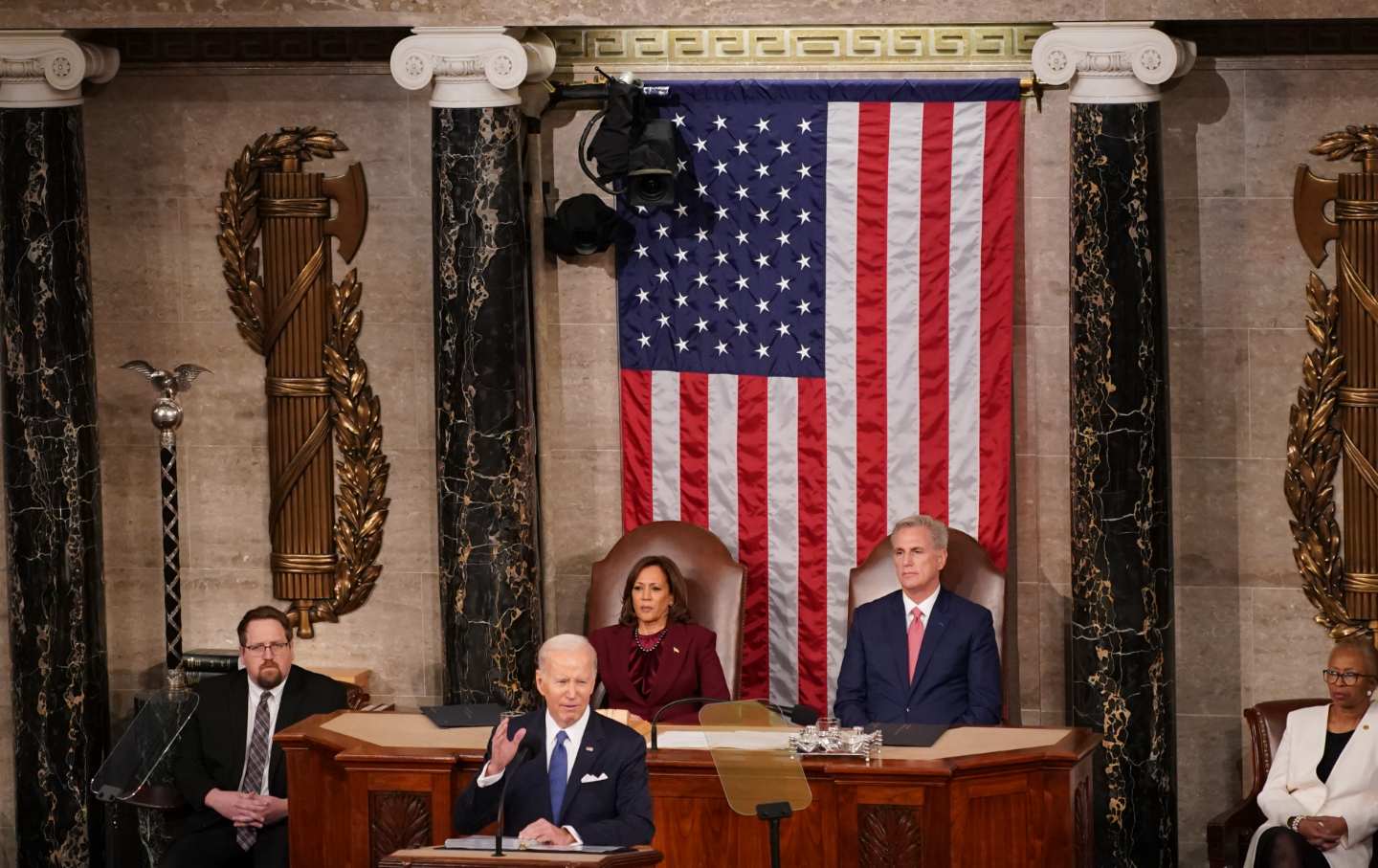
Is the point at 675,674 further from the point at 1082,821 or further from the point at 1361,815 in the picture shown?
the point at 1361,815

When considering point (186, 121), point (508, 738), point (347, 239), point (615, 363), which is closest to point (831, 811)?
point (508, 738)

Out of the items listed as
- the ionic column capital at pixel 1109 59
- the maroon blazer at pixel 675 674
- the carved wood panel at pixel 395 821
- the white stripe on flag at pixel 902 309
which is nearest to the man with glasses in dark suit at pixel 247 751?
the carved wood panel at pixel 395 821

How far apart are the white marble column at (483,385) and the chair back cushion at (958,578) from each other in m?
1.46

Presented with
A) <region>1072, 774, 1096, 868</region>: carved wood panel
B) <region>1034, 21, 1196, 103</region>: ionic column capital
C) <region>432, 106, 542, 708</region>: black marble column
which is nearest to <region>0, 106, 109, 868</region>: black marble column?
<region>432, 106, 542, 708</region>: black marble column

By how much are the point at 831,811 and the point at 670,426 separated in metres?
2.82

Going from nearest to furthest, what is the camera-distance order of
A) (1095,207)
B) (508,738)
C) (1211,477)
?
(508,738), (1095,207), (1211,477)

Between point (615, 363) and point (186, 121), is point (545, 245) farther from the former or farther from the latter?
point (186, 121)

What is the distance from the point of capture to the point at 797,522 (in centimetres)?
926

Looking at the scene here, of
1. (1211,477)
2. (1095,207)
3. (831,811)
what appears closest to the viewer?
(831,811)

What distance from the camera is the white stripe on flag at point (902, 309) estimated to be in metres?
8.98

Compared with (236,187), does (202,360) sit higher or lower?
lower

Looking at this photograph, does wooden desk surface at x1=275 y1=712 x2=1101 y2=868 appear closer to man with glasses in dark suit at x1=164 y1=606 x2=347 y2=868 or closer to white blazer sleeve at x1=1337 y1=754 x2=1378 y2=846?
man with glasses in dark suit at x1=164 y1=606 x2=347 y2=868

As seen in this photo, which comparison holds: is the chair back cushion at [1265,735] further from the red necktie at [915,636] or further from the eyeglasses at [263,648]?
the eyeglasses at [263,648]

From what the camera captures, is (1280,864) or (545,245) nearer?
(1280,864)
